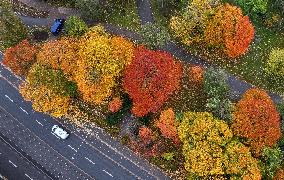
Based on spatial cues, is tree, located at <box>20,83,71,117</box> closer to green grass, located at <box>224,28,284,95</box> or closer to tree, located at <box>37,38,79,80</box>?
tree, located at <box>37,38,79,80</box>

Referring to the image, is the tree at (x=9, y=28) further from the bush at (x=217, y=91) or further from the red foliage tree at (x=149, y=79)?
the bush at (x=217, y=91)

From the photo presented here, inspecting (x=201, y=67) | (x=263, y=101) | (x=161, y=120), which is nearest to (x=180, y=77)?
(x=201, y=67)

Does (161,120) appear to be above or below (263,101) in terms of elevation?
below

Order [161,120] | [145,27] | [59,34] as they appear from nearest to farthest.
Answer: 1. [161,120]
2. [145,27]
3. [59,34]

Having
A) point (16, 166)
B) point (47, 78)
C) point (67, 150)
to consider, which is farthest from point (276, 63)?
point (16, 166)

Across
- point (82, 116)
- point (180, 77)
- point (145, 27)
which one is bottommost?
point (82, 116)

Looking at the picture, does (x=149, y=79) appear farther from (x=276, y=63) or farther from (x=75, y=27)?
(x=276, y=63)

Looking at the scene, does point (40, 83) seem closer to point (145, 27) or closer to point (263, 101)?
point (145, 27)
